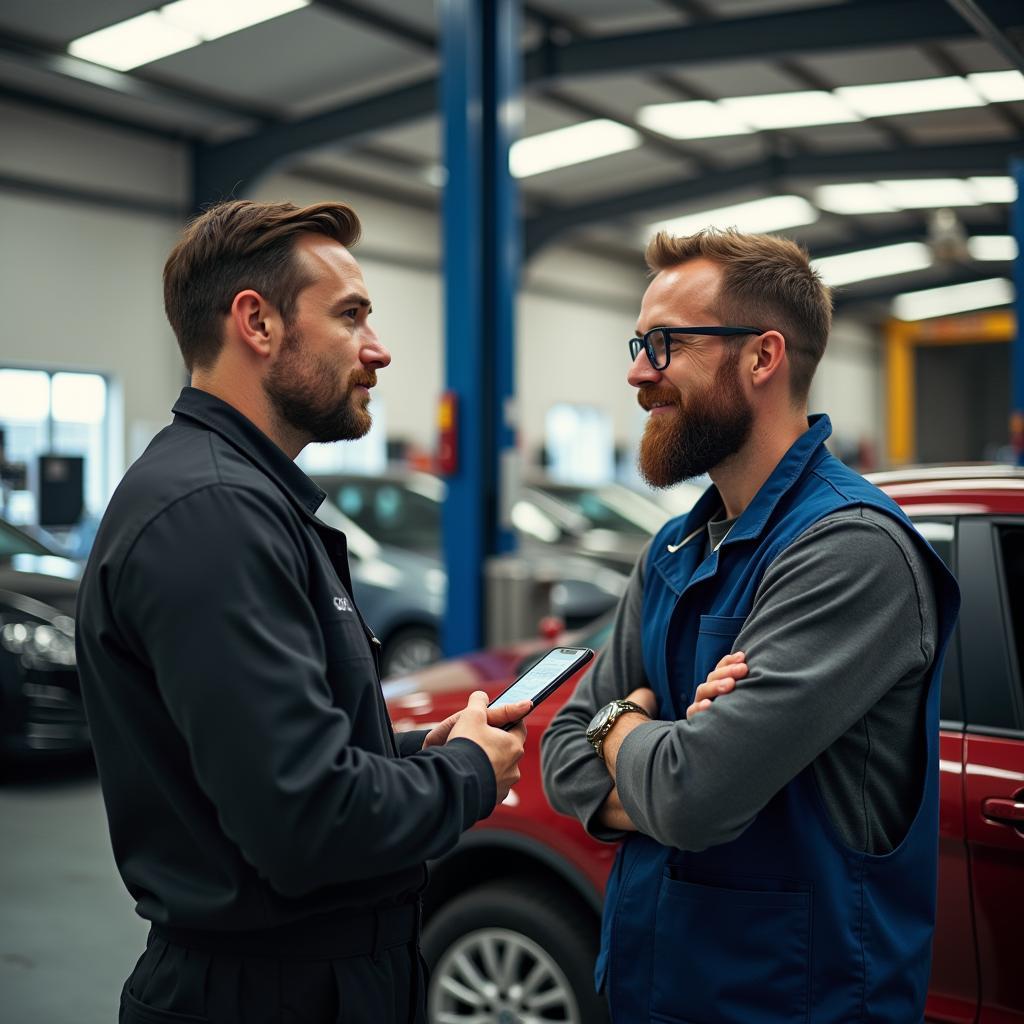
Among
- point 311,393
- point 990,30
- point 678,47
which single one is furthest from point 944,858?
point 678,47

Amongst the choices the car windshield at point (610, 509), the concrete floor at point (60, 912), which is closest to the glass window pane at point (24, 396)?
the concrete floor at point (60, 912)

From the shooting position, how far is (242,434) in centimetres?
156

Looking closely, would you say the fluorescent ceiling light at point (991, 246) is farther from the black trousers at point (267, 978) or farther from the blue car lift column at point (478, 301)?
the black trousers at point (267, 978)

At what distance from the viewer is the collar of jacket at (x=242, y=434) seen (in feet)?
5.05

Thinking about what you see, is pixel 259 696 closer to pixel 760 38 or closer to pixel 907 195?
pixel 760 38

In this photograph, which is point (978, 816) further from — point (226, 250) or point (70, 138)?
point (70, 138)

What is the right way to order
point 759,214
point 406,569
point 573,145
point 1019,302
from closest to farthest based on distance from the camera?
point 406,569 → point 1019,302 → point 573,145 → point 759,214

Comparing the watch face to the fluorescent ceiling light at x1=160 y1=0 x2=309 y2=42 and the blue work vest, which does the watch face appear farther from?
the fluorescent ceiling light at x1=160 y1=0 x2=309 y2=42

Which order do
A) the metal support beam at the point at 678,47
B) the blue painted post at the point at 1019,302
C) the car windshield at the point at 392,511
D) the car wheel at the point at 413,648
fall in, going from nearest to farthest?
the car wheel at the point at 413,648 < the blue painted post at the point at 1019,302 < the metal support beam at the point at 678,47 < the car windshield at the point at 392,511

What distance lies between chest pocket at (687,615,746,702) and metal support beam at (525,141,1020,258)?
12499mm

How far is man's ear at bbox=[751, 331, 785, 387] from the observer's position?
6.07 ft

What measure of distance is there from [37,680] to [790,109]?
35.0ft

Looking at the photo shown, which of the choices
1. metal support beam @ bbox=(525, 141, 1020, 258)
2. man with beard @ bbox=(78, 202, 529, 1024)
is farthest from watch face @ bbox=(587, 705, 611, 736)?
metal support beam @ bbox=(525, 141, 1020, 258)

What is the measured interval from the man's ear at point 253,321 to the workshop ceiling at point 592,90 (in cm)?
427
